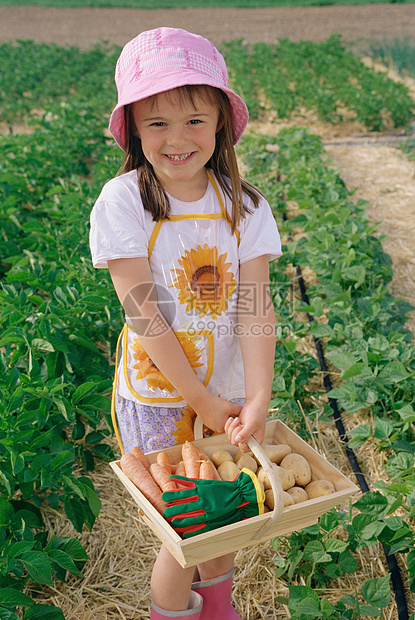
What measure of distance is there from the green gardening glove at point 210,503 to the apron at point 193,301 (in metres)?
0.34

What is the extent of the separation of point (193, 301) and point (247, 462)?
46cm

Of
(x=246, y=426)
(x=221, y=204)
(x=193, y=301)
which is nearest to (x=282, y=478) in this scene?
(x=246, y=426)

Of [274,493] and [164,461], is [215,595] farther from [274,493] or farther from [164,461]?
[274,493]

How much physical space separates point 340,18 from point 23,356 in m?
23.6

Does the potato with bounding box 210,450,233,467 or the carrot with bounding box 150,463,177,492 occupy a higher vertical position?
the carrot with bounding box 150,463,177,492

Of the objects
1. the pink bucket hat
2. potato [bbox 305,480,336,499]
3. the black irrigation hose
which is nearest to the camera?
the pink bucket hat

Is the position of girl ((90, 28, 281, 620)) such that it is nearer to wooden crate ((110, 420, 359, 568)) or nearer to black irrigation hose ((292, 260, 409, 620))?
wooden crate ((110, 420, 359, 568))

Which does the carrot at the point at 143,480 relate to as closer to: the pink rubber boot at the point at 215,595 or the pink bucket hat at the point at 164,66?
the pink rubber boot at the point at 215,595

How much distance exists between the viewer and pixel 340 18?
875 inches

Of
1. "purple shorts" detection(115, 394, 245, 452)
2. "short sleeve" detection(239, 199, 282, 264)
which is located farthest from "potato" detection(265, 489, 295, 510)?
"short sleeve" detection(239, 199, 282, 264)

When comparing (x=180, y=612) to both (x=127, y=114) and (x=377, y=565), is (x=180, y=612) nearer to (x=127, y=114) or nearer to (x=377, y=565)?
(x=377, y=565)

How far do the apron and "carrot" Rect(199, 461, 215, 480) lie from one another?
0.78 ft

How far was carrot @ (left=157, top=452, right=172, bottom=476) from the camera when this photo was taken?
59.2 inches

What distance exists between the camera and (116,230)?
149cm
